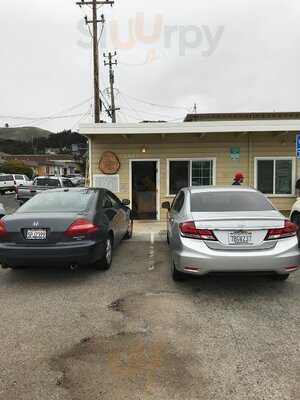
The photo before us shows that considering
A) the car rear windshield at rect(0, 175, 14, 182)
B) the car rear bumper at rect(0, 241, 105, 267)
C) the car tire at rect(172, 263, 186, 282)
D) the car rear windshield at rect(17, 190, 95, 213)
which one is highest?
the car rear windshield at rect(17, 190, 95, 213)

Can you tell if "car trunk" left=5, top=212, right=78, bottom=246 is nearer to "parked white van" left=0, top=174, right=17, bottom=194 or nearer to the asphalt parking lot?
the asphalt parking lot

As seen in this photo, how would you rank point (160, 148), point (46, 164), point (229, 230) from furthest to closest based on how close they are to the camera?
point (46, 164) → point (160, 148) → point (229, 230)

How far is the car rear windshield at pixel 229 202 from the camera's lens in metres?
5.47

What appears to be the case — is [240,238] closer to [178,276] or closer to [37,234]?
[178,276]

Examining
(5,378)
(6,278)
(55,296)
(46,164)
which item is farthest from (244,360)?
(46,164)

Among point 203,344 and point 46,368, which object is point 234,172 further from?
point 46,368

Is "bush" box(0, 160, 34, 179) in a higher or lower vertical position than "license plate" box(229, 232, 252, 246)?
higher

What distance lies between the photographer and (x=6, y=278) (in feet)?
19.6

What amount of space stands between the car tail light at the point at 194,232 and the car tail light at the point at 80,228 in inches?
57.2

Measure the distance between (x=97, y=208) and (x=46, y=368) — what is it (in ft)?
11.0

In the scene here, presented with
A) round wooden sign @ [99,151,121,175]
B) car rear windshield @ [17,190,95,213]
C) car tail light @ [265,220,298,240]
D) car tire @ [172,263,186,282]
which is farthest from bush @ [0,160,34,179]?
car tail light @ [265,220,298,240]

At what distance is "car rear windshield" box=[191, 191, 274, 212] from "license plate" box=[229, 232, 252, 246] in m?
0.68

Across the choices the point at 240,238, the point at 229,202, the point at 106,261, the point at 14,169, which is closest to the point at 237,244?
the point at 240,238

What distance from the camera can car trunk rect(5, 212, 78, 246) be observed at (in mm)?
5434
